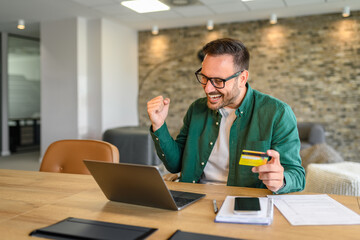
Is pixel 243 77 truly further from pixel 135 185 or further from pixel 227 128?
pixel 135 185

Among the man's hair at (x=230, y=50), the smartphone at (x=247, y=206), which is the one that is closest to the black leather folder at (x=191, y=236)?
the smartphone at (x=247, y=206)

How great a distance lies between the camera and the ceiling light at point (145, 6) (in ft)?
17.1

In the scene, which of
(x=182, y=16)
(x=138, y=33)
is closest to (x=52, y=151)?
(x=182, y=16)

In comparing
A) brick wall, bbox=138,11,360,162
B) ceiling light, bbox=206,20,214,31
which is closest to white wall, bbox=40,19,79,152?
brick wall, bbox=138,11,360,162

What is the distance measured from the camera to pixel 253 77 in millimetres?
6445

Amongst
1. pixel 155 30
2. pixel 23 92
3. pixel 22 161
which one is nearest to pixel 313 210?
pixel 155 30

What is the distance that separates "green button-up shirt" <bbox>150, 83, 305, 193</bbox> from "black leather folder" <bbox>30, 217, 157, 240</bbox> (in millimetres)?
740

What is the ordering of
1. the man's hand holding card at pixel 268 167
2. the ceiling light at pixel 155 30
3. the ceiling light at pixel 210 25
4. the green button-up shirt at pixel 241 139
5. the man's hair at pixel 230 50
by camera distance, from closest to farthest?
the man's hand holding card at pixel 268 167, the green button-up shirt at pixel 241 139, the man's hair at pixel 230 50, the ceiling light at pixel 210 25, the ceiling light at pixel 155 30

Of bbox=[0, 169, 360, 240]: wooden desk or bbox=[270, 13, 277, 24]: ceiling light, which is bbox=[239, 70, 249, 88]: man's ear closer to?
bbox=[0, 169, 360, 240]: wooden desk

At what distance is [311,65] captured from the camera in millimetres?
6055

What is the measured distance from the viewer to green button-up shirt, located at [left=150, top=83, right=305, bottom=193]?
1583mm

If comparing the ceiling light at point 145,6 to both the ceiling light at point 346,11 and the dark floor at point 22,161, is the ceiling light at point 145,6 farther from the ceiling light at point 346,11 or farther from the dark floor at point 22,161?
the dark floor at point 22,161

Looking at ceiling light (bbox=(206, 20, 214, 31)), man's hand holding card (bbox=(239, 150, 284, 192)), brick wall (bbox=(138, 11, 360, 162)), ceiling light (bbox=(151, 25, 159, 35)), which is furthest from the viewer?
ceiling light (bbox=(151, 25, 159, 35))

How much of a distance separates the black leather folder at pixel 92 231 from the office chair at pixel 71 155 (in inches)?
36.7
